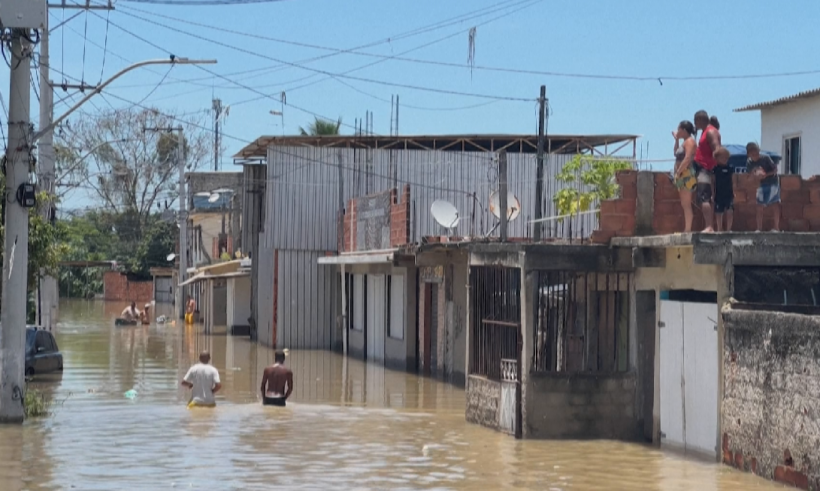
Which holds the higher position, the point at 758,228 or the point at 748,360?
the point at 758,228

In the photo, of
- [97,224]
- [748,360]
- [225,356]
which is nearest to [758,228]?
[748,360]

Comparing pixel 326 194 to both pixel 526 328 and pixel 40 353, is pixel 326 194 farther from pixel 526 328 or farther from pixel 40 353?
pixel 526 328

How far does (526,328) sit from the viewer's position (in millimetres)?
17766

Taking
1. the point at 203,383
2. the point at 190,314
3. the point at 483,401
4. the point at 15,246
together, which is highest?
the point at 15,246

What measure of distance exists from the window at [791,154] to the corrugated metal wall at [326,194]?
19.4 ft

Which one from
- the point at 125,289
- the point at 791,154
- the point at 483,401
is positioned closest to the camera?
the point at 483,401

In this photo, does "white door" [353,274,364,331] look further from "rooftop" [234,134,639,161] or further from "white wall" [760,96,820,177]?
"white wall" [760,96,820,177]

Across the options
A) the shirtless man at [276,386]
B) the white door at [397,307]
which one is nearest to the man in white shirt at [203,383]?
the shirtless man at [276,386]

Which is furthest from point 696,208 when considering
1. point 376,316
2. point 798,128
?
point 376,316

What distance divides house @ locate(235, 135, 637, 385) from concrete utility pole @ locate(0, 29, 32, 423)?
1333cm

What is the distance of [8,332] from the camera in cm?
1844

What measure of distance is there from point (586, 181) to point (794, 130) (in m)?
5.67

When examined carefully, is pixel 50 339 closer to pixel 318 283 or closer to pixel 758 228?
pixel 318 283

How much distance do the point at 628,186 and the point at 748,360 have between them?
12.6ft
